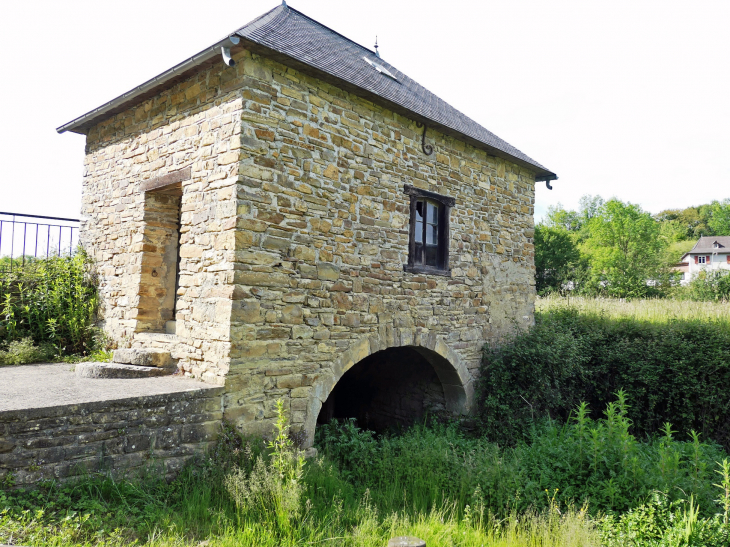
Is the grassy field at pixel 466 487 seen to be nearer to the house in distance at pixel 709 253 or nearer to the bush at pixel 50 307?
the bush at pixel 50 307

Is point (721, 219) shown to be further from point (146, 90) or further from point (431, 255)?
point (146, 90)

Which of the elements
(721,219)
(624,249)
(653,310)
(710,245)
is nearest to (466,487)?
(653,310)

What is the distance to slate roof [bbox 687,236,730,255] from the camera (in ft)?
143

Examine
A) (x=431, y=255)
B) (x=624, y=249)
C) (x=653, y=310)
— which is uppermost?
(x=624, y=249)

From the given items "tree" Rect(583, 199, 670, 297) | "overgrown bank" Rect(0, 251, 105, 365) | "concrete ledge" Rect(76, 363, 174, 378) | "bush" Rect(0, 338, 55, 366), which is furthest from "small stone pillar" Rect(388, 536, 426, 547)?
"tree" Rect(583, 199, 670, 297)

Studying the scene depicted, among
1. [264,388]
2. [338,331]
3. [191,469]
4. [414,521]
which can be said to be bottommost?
[414,521]

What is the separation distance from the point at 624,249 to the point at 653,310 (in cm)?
2133

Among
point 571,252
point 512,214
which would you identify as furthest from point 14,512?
point 571,252

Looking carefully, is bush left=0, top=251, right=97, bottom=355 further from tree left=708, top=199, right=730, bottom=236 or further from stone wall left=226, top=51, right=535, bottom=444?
tree left=708, top=199, right=730, bottom=236

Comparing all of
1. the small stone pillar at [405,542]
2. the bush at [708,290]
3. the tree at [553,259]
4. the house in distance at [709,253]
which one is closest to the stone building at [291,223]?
the small stone pillar at [405,542]

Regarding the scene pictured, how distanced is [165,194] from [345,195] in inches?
98.0

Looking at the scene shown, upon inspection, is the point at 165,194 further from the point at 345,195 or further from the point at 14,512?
the point at 14,512

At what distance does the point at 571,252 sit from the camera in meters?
22.8

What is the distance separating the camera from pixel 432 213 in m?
7.53
